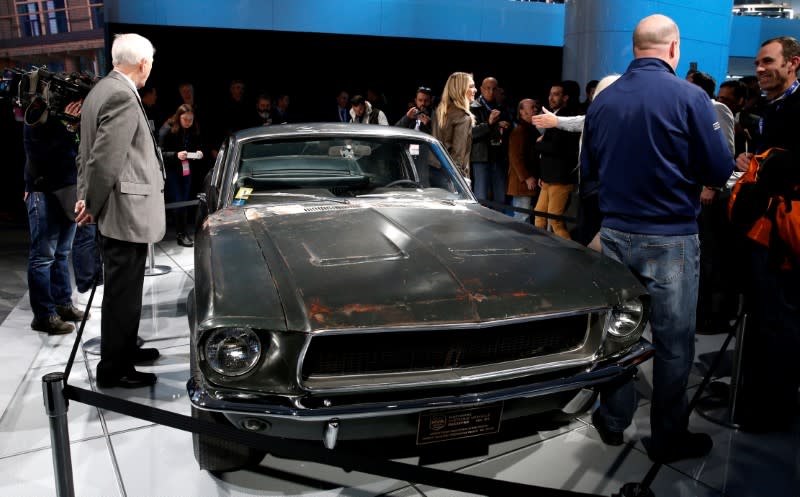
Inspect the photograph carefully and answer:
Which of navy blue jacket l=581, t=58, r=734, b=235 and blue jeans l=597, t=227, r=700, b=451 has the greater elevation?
navy blue jacket l=581, t=58, r=734, b=235

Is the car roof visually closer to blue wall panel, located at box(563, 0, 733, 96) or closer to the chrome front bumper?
the chrome front bumper

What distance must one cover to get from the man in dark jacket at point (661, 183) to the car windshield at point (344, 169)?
134 centimetres

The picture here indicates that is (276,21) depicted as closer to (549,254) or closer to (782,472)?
(549,254)

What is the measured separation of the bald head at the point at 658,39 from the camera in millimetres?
2539

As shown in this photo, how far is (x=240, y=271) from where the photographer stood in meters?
2.38

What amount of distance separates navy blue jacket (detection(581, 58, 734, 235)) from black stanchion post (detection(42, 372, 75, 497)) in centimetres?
221

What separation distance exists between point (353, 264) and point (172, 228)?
7128mm

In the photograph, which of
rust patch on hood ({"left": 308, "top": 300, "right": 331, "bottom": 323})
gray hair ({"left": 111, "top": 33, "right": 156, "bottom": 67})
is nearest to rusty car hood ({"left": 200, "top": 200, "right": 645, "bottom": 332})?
rust patch on hood ({"left": 308, "top": 300, "right": 331, "bottom": 323})

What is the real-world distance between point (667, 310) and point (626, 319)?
0.24m

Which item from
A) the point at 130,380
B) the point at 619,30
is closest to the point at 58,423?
the point at 130,380

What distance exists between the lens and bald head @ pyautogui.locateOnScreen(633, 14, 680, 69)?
2539mm

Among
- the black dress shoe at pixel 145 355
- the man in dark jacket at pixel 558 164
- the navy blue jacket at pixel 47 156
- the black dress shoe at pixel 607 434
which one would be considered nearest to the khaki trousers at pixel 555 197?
the man in dark jacket at pixel 558 164

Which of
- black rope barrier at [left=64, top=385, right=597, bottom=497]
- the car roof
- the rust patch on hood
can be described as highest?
the car roof

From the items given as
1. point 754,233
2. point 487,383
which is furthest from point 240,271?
point 754,233
